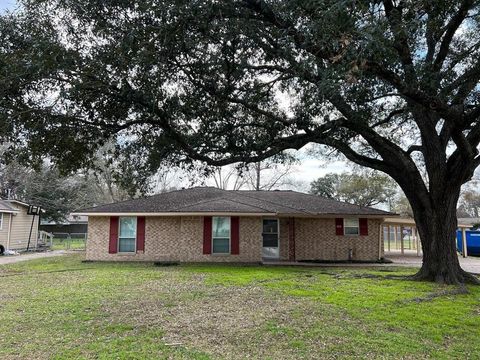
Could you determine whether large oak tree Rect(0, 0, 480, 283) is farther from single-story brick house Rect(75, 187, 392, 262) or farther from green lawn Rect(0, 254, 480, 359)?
single-story brick house Rect(75, 187, 392, 262)

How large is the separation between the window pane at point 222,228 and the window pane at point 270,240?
226 cm

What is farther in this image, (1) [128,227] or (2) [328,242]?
(2) [328,242]

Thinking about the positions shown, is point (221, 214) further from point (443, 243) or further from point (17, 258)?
point (17, 258)

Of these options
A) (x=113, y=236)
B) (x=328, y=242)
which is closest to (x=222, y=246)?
(x=113, y=236)

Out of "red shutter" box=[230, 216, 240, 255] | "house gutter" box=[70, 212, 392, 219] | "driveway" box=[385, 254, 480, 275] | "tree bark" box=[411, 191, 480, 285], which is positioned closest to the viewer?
"tree bark" box=[411, 191, 480, 285]

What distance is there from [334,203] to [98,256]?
473 inches

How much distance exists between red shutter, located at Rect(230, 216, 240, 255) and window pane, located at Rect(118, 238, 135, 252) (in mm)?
4611

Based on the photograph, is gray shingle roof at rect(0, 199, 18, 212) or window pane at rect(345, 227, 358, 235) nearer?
window pane at rect(345, 227, 358, 235)

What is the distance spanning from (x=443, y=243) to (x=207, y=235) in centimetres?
962

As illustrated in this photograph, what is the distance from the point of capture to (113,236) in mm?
17578

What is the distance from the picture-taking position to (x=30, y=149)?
7.97 meters

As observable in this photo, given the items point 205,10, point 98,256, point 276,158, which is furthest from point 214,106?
point 98,256

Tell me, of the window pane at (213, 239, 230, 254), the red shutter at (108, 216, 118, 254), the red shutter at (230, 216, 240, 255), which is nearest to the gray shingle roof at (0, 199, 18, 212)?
the red shutter at (108, 216, 118, 254)

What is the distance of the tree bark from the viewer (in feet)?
36.6
